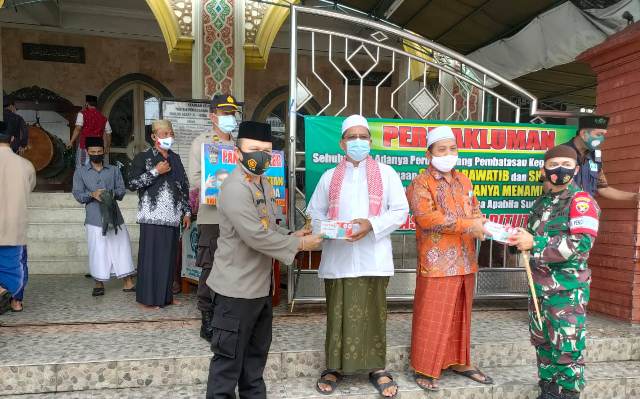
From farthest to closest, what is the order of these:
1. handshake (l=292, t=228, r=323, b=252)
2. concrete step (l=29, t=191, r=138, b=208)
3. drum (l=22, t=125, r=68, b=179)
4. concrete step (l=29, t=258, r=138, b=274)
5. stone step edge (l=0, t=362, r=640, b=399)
A: drum (l=22, t=125, r=68, b=179)
concrete step (l=29, t=191, r=138, b=208)
concrete step (l=29, t=258, r=138, b=274)
stone step edge (l=0, t=362, r=640, b=399)
handshake (l=292, t=228, r=323, b=252)

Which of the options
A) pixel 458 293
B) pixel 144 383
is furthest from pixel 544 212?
pixel 144 383

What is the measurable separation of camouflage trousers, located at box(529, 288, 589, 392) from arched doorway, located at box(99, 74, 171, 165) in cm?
825

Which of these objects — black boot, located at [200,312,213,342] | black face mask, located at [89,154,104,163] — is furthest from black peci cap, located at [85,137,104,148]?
black boot, located at [200,312,213,342]

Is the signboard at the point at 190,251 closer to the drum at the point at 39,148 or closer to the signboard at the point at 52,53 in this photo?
the drum at the point at 39,148

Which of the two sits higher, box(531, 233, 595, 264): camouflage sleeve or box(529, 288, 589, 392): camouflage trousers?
box(531, 233, 595, 264): camouflage sleeve

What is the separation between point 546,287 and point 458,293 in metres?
0.49

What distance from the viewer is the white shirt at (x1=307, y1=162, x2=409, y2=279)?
8.40 feet

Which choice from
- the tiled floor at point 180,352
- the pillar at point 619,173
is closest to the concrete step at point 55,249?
the tiled floor at point 180,352

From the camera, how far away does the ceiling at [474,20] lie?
558 cm

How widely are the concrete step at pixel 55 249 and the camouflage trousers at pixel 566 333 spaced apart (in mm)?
4850

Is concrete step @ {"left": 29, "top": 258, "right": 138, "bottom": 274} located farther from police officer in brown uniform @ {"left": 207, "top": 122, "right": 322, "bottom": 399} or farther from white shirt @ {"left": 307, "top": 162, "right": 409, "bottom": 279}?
white shirt @ {"left": 307, "top": 162, "right": 409, "bottom": 279}

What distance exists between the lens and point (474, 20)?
6.13 meters

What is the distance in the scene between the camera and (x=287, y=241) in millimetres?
2244

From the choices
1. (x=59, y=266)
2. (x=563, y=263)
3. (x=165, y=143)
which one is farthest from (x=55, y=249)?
(x=563, y=263)
